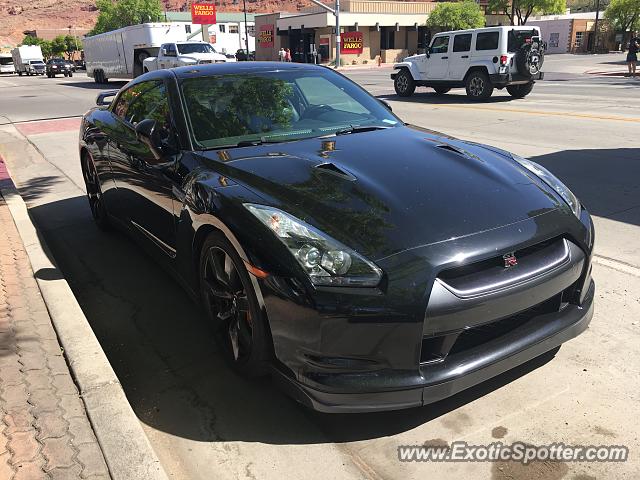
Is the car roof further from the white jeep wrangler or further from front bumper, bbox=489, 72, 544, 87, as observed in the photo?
the white jeep wrangler

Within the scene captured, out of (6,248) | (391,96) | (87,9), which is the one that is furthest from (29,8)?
(6,248)

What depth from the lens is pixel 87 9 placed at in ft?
529

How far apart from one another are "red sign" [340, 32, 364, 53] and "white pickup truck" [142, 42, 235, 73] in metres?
31.5

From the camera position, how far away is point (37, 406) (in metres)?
2.89

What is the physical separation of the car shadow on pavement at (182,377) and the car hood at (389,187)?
0.92 meters

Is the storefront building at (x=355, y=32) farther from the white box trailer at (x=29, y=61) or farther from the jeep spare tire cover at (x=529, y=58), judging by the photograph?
the jeep spare tire cover at (x=529, y=58)

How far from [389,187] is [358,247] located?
1.77 ft

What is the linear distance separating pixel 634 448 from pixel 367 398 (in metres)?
1.25

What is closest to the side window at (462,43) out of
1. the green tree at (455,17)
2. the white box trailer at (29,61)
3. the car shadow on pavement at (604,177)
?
the car shadow on pavement at (604,177)

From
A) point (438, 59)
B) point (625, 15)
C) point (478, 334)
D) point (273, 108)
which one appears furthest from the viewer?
point (625, 15)

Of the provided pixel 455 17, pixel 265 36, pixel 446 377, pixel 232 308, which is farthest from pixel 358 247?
pixel 265 36

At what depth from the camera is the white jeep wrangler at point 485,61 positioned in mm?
16312

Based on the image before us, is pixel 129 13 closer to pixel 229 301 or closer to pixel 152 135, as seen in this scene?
pixel 152 135

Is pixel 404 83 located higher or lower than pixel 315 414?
higher
